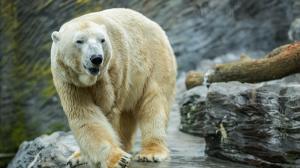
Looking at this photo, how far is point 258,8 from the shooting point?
12977 millimetres

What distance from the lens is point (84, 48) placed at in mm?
4633

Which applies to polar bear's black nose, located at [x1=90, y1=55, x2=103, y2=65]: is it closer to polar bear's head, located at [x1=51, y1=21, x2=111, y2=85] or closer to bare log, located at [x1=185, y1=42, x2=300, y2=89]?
polar bear's head, located at [x1=51, y1=21, x2=111, y2=85]

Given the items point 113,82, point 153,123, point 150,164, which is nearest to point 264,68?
point 153,123

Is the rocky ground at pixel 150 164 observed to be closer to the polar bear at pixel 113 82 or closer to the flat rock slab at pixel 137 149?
the flat rock slab at pixel 137 149

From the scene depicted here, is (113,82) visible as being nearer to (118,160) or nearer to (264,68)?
(118,160)

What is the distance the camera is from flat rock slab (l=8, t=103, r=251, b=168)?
5.45 meters

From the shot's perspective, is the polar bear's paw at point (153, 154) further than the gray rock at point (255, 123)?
Yes

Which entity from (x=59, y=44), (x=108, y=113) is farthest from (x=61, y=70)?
(x=108, y=113)

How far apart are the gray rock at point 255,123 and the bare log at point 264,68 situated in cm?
39

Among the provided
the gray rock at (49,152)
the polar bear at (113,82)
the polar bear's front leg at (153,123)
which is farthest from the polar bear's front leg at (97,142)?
the gray rock at (49,152)

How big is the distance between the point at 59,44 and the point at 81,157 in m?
1.14

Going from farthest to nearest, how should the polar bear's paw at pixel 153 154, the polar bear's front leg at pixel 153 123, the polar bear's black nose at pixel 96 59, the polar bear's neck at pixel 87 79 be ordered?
the polar bear's front leg at pixel 153 123, the polar bear's paw at pixel 153 154, the polar bear's neck at pixel 87 79, the polar bear's black nose at pixel 96 59

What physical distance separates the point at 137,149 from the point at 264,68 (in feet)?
4.92

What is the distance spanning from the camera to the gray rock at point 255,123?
521 centimetres
